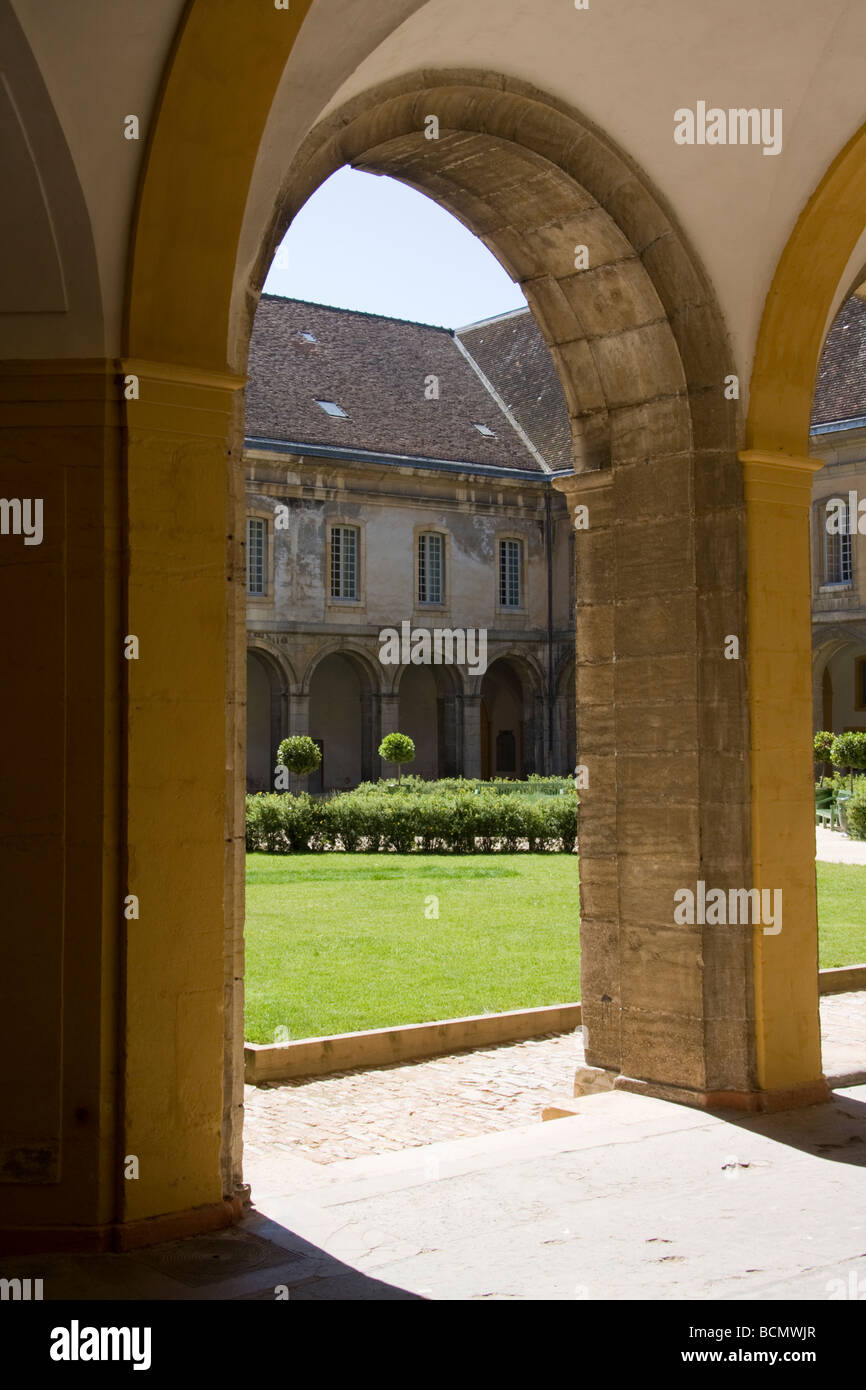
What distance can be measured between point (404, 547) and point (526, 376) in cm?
617

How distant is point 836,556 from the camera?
101 feet

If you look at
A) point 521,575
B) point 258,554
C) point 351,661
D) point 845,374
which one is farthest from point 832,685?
point 258,554

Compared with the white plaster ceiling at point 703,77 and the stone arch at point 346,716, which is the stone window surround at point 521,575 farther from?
the white plaster ceiling at point 703,77

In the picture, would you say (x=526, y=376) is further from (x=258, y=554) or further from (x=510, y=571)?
(x=258, y=554)

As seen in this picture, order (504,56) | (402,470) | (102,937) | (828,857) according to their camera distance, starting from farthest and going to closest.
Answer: (402,470) < (828,857) < (504,56) < (102,937)

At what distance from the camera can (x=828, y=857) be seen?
1838cm

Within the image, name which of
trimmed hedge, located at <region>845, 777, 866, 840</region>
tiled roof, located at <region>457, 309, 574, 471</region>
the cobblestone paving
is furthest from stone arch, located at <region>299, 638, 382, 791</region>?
the cobblestone paving

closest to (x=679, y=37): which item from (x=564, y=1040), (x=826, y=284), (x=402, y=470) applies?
(x=826, y=284)

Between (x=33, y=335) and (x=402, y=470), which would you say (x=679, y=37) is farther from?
(x=402, y=470)

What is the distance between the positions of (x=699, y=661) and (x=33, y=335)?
10.5ft

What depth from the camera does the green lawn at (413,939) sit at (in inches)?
360

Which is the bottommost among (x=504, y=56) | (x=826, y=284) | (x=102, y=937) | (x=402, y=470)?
(x=102, y=937)

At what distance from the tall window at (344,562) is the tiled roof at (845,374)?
1033 centimetres

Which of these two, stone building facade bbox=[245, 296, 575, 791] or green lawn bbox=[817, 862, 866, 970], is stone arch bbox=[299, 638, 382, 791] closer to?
stone building facade bbox=[245, 296, 575, 791]
